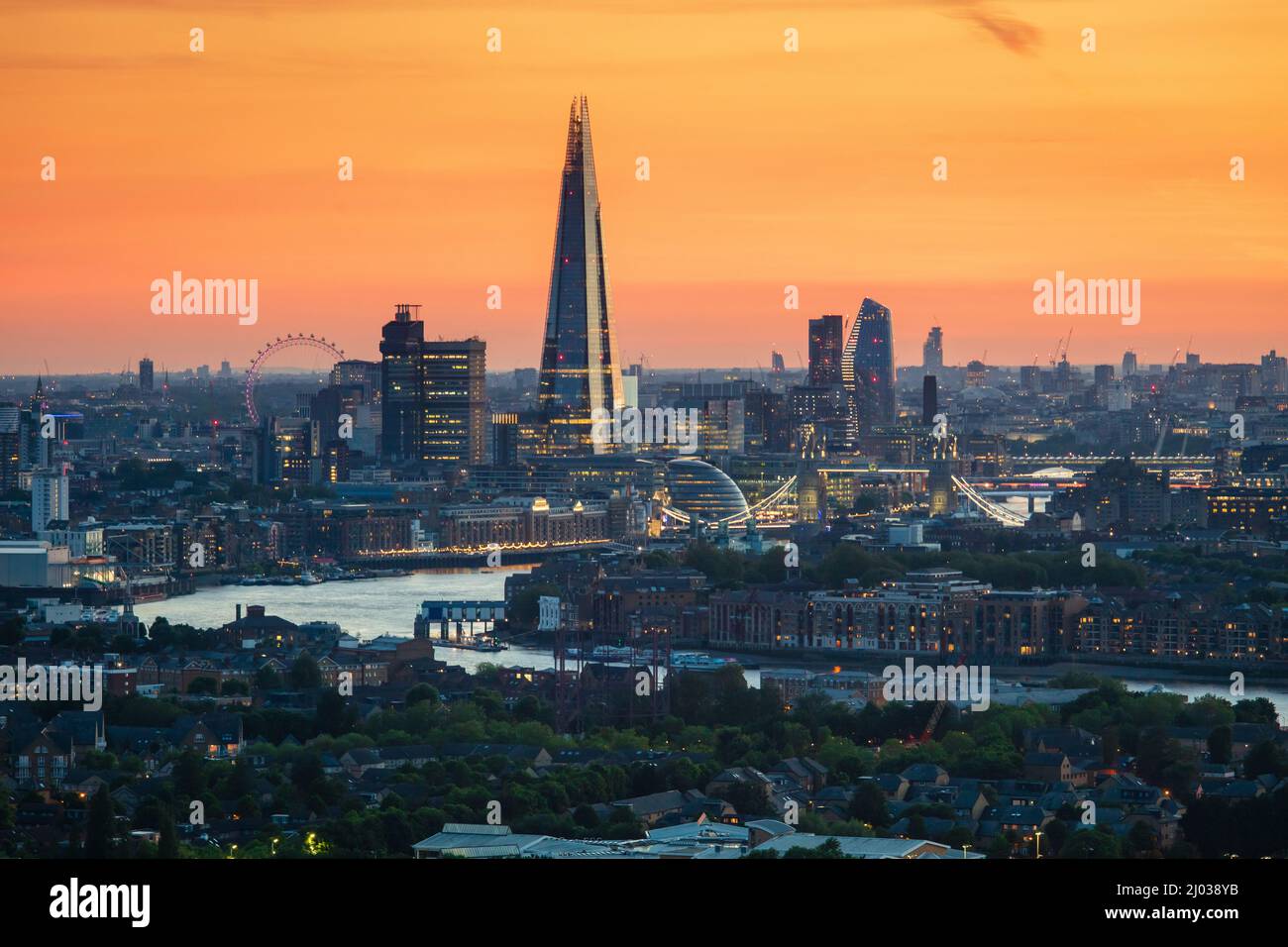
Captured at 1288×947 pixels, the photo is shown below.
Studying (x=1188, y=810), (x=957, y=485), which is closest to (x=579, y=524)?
(x=957, y=485)

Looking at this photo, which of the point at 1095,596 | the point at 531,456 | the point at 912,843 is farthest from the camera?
the point at 531,456

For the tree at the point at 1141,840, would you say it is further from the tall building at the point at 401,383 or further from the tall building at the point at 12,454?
the tall building at the point at 401,383

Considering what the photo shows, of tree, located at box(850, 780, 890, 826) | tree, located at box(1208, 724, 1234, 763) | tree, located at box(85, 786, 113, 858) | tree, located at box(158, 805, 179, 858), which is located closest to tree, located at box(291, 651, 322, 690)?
tree, located at box(1208, 724, 1234, 763)

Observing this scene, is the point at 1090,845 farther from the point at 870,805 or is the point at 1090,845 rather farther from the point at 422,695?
the point at 422,695

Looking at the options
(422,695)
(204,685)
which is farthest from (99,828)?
(204,685)

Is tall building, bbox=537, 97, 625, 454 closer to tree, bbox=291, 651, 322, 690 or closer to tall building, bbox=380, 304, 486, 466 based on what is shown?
tall building, bbox=380, 304, 486, 466
